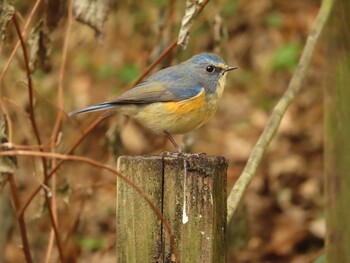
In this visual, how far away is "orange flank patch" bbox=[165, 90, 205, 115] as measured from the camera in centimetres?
354

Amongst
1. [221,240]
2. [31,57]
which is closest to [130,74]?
[31,57]

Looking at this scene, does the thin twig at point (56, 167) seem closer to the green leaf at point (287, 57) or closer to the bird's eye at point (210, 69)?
the bird's eye at point (210, 69)

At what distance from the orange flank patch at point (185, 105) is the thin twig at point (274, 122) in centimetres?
34

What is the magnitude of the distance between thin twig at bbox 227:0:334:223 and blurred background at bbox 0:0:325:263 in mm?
570

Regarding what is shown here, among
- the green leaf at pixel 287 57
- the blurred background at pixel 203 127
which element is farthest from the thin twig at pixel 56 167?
the green leaf at pixel 287 57

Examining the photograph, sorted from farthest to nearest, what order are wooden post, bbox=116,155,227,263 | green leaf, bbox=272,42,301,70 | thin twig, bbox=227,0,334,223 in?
1. green leaf, bbox=272,42,301,70
2. thin twig, bbox=227,0,334,223
3. wooden post, bbox=116,155,227,263

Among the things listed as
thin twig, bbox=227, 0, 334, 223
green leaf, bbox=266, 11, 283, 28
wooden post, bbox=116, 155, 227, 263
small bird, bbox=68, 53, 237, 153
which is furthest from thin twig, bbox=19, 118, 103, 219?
green leaf, bbox=266, 11, 283, 28

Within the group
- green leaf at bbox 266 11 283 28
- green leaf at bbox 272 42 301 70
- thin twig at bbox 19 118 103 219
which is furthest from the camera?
green leaf at bbox 266 11 283 28

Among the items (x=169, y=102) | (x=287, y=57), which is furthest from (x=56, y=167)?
A: (x=287, y=57)

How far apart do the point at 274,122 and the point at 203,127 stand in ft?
17.9

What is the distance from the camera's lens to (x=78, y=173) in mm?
7418

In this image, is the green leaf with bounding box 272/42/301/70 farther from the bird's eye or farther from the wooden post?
the wooden post

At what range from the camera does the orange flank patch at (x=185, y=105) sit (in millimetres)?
3543

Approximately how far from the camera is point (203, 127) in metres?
8.88
